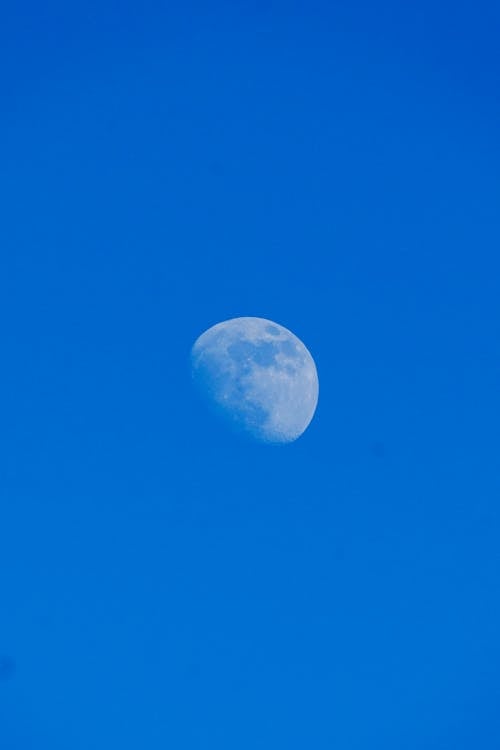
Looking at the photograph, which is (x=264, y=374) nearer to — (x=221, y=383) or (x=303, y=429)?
(x=221, y=383)

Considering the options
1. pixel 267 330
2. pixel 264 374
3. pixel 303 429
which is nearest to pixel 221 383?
pixel 264 374

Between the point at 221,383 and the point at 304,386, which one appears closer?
the point at 221,383

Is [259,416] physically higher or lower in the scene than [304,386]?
lower

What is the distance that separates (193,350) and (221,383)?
1230mm

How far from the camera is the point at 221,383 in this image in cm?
1135

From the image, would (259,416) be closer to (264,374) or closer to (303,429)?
(264,374)

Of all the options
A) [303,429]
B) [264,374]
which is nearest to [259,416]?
[264,374]

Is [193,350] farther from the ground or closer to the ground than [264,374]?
farther from the ground

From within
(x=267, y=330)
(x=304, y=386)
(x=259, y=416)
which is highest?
(x=267, y=330)

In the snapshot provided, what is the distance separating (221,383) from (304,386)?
1.82m

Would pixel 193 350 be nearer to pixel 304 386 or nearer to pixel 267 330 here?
pixel 267 330

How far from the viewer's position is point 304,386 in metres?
12.3

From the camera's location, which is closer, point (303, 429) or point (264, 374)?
point (264, 374)

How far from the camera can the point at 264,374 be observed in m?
11.4
